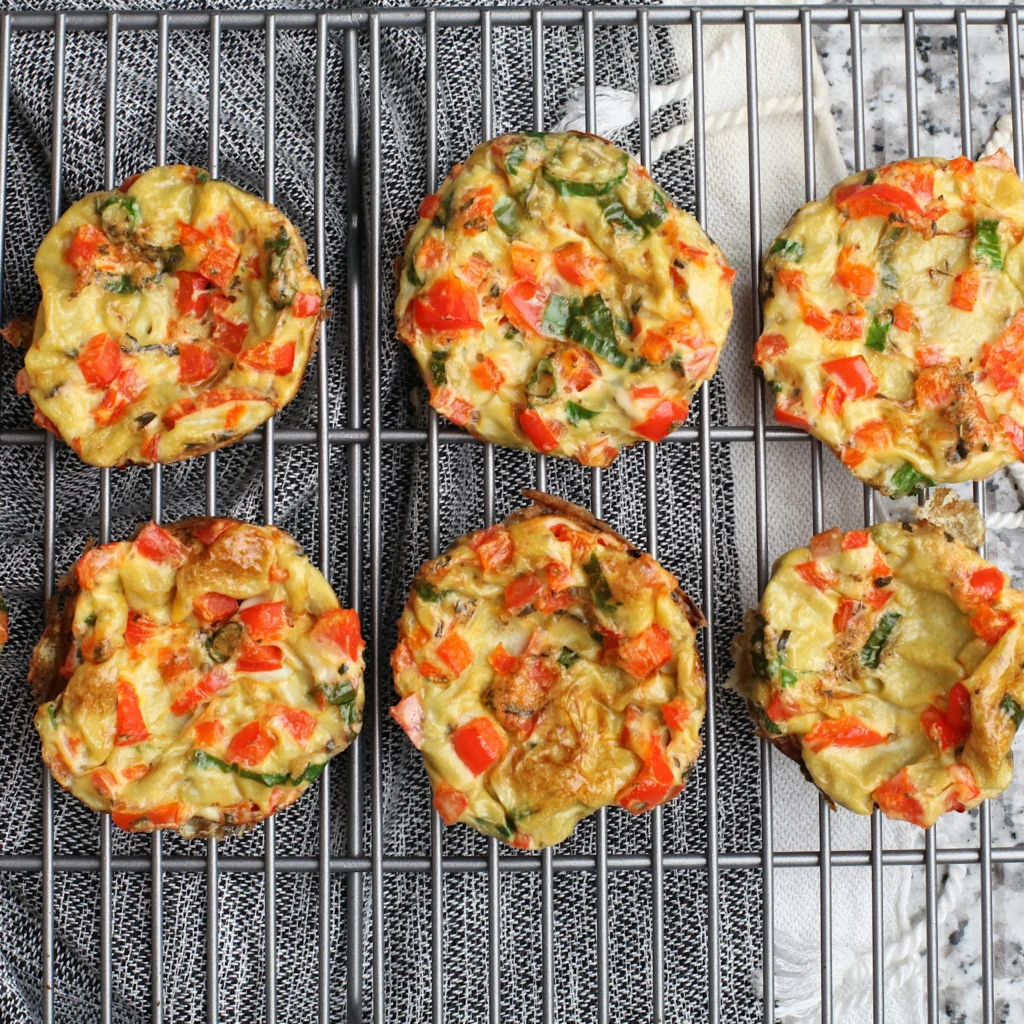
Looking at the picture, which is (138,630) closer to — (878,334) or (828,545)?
(828,545)

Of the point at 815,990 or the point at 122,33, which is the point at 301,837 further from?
the point at 122,33

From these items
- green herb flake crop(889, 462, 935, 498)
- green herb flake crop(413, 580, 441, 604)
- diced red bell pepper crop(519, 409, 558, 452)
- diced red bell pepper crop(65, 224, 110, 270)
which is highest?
diced red bell pepper crop(65, 224, 110, 270)

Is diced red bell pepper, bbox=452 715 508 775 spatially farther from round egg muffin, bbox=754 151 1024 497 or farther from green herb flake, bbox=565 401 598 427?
round egg muffin, bbox=754 151 1024 497

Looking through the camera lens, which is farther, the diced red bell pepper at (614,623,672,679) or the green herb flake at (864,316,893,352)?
the green herb flake at (864,316,893,352)

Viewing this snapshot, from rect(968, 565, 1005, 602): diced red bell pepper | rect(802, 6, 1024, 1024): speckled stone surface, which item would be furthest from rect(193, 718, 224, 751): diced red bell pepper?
rect(802, 6, 1024, 1024): speckled stone surface

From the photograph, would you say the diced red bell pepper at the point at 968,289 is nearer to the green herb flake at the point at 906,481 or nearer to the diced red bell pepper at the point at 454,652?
the green herb flake at the point at 906,481

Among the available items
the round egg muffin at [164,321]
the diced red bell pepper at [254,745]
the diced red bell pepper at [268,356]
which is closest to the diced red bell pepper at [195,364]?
the round egg muffin at [164,321]

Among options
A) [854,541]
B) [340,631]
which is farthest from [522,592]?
[854,541]
